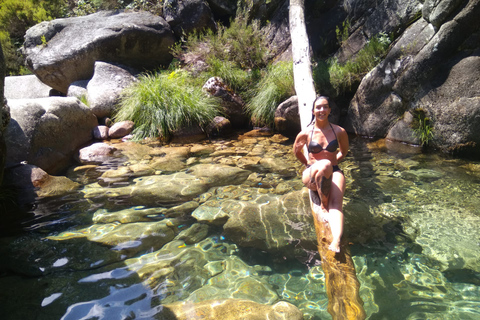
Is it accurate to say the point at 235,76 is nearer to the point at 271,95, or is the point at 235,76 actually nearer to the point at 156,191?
the point at 271,95

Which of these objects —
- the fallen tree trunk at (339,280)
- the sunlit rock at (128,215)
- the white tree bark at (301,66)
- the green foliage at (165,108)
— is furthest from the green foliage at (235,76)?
the fallen tree trunk at (339,280)

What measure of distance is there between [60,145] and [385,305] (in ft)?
18.3

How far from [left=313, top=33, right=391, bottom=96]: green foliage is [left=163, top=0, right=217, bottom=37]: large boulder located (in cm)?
494

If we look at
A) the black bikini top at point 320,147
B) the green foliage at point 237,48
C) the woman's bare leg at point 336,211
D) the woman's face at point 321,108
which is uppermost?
the green foliage at point 237,48

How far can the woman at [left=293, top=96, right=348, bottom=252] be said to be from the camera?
2.78 meters

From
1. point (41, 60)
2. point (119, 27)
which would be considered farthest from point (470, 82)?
point (41, 60)

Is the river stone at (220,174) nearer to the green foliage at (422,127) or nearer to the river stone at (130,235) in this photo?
the river stone at (130,235)

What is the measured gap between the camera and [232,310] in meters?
2.06

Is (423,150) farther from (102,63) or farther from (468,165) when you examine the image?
(102,63)

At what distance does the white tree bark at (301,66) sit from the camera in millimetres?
4734

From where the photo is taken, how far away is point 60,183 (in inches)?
173

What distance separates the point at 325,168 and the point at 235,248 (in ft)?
3.67

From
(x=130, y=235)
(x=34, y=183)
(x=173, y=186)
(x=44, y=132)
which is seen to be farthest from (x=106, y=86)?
(x=130, y=235)

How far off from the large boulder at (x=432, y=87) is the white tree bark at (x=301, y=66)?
5.19 ft
